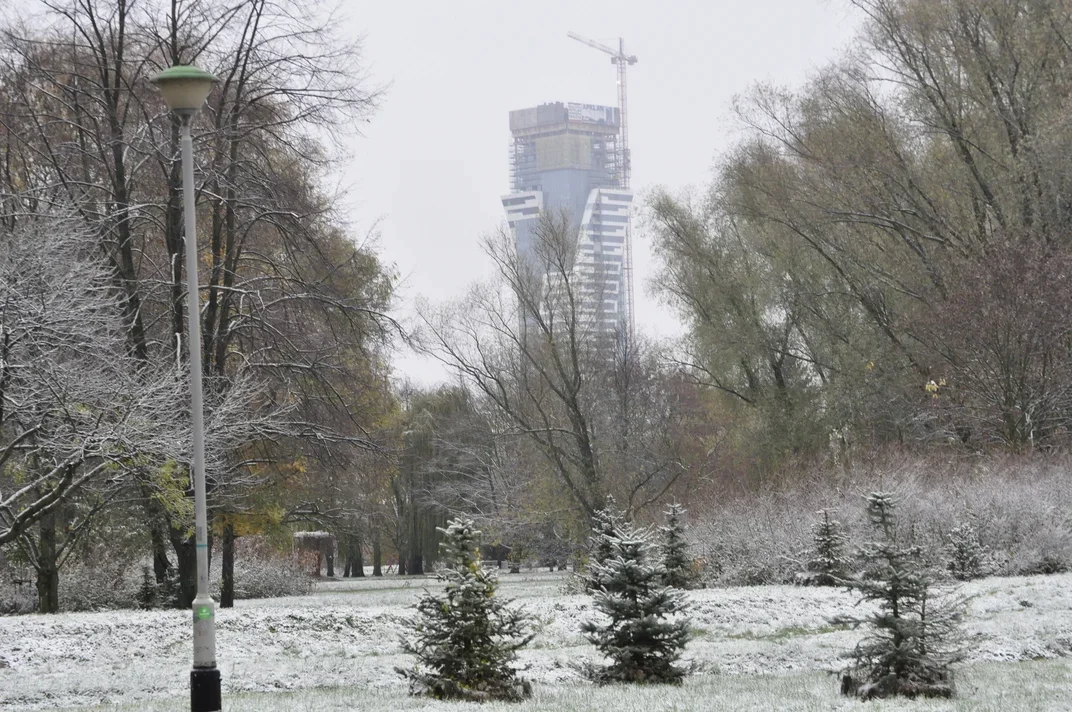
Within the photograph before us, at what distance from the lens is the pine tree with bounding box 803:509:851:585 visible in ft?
74.5

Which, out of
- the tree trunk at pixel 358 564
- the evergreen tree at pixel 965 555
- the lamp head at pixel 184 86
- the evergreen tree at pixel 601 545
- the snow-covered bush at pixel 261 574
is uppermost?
the lamp head at pixel 184 86

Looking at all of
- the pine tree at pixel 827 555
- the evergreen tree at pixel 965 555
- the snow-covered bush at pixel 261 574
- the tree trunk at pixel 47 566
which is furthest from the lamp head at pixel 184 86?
the snow-covered bush at pixel 261 574

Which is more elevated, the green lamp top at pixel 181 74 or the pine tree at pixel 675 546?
the green lamp top at pixel 181 74

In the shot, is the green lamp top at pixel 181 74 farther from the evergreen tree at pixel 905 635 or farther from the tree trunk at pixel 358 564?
the tree trunk at pixel 358 564

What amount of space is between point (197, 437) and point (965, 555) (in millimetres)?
15616

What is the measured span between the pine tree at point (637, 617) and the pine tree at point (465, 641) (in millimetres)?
1160

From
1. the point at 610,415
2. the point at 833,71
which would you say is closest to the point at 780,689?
the point at 833,71

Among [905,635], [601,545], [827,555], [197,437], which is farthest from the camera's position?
[827,555]

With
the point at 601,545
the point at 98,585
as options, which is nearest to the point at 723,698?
the point at 601,545

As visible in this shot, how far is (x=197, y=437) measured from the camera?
1205 cm

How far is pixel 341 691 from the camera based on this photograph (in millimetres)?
13930

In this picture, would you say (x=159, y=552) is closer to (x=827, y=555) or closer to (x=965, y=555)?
(x=827, y=555)

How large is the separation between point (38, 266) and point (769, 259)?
27.8 metres

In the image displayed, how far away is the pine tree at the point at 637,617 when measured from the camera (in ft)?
44.0
